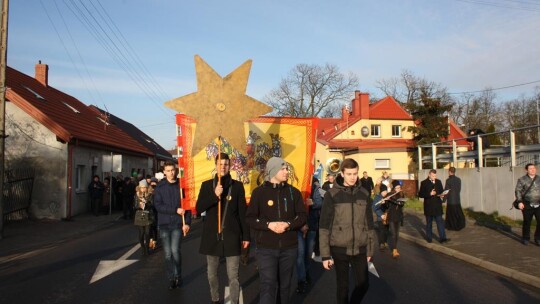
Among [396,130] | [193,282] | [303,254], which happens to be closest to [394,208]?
[303,254]

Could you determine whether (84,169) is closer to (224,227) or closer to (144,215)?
(144,215)

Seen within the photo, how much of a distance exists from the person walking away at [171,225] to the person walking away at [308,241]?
67.8 inches

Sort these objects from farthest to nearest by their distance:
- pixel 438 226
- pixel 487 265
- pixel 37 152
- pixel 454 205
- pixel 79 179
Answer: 1. pixel 79 179
2. pixel 37 152
3. pixel 454 205
4. pixel 438 226
5. pixel 487 265

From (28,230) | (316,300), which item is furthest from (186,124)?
(28,230)

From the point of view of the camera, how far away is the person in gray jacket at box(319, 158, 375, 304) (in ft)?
16.5

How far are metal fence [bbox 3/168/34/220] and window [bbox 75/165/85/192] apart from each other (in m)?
2.65

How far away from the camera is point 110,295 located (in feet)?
22.8

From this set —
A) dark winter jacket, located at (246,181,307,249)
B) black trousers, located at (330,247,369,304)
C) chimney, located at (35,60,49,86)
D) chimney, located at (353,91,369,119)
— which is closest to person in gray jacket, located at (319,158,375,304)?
black trousers, located at (330,247,369,304)

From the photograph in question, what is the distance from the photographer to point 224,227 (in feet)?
18.6

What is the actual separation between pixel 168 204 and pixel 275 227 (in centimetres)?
289

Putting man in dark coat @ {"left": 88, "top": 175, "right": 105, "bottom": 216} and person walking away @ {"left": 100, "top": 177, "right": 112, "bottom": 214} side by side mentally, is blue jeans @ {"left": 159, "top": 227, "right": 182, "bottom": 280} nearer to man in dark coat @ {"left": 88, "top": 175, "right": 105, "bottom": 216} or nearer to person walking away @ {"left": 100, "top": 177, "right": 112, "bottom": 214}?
man in dark coat @ {"left": 88, "top": 175, "right": 105, "bottom": 216}

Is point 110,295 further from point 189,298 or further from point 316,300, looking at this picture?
point 316,300

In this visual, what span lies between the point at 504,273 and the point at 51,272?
8.07m

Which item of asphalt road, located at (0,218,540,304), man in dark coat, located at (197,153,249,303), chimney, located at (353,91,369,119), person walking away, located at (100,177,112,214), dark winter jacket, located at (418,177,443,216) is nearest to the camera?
man in dark coat, located at (197,153,249,303)
